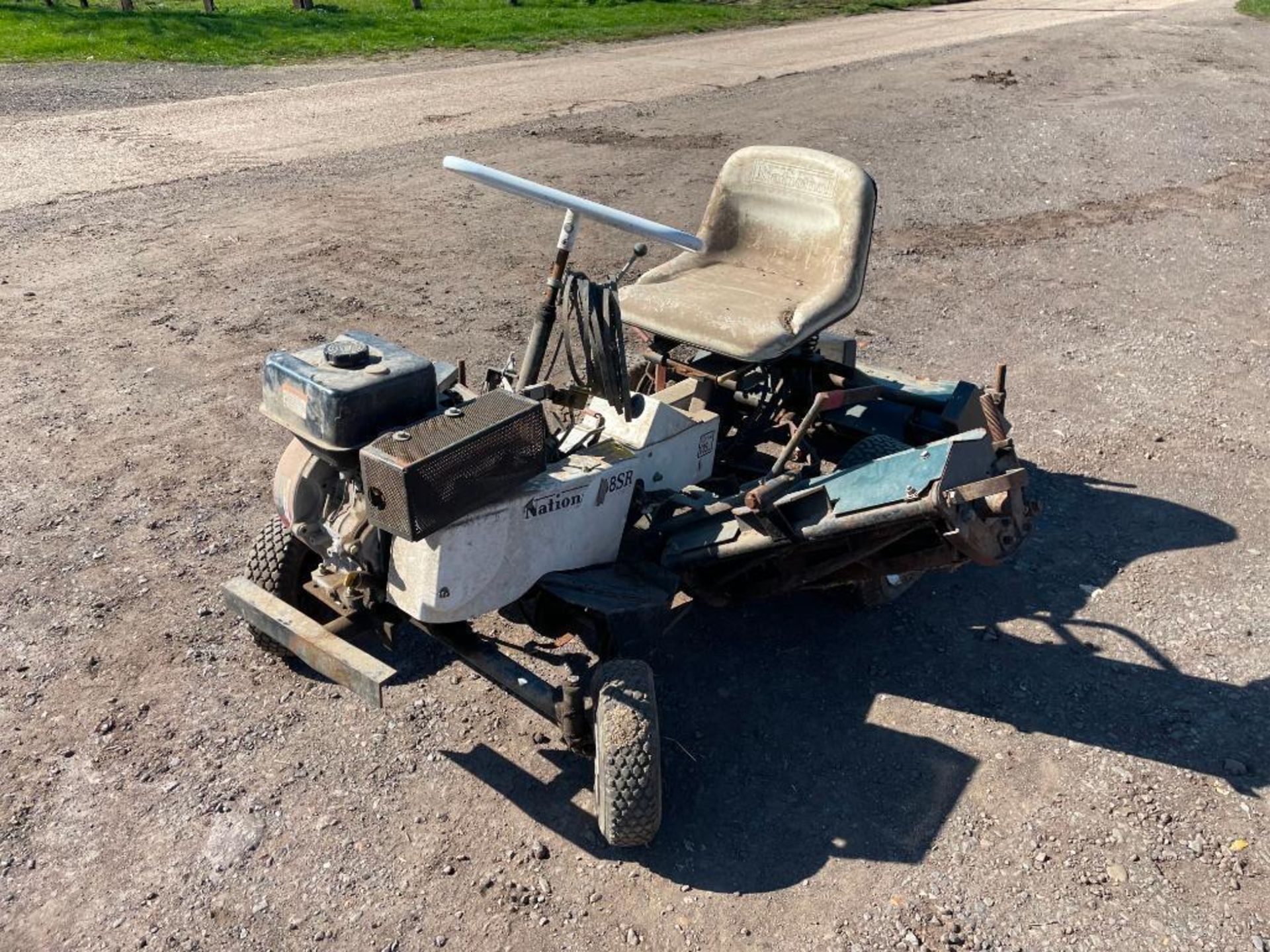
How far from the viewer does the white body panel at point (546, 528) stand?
3412mm

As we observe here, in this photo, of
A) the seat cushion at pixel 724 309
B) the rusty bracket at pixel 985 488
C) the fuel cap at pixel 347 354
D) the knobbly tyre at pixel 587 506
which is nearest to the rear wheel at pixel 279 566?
the knobbly tyre at pixel 587 506

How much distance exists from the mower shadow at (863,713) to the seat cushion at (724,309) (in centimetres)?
114

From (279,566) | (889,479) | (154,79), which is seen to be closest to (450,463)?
(279,566)

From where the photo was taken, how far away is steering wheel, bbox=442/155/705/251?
3.60m

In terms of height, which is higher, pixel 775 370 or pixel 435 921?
pixel 775 370

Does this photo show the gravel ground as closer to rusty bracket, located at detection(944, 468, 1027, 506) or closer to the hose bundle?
the hose bundle

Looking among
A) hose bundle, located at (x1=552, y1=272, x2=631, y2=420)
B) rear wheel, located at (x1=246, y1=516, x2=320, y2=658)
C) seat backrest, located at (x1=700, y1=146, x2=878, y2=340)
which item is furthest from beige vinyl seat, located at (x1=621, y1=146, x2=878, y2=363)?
rear wheel, located at (x1=246, y1=516, x2=320, y2=658)

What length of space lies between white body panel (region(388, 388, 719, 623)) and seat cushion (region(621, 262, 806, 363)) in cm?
43

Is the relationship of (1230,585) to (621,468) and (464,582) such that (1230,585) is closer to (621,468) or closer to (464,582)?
(621,468)

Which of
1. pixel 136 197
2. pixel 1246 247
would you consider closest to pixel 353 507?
pixel 136 197

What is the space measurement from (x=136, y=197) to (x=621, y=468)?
7761 mm

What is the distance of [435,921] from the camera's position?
10.9 ft

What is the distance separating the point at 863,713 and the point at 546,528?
4.85ft

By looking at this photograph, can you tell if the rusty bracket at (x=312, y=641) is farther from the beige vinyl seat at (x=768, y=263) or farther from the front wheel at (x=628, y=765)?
the beige vinyl seat at (x=768, y=263)
